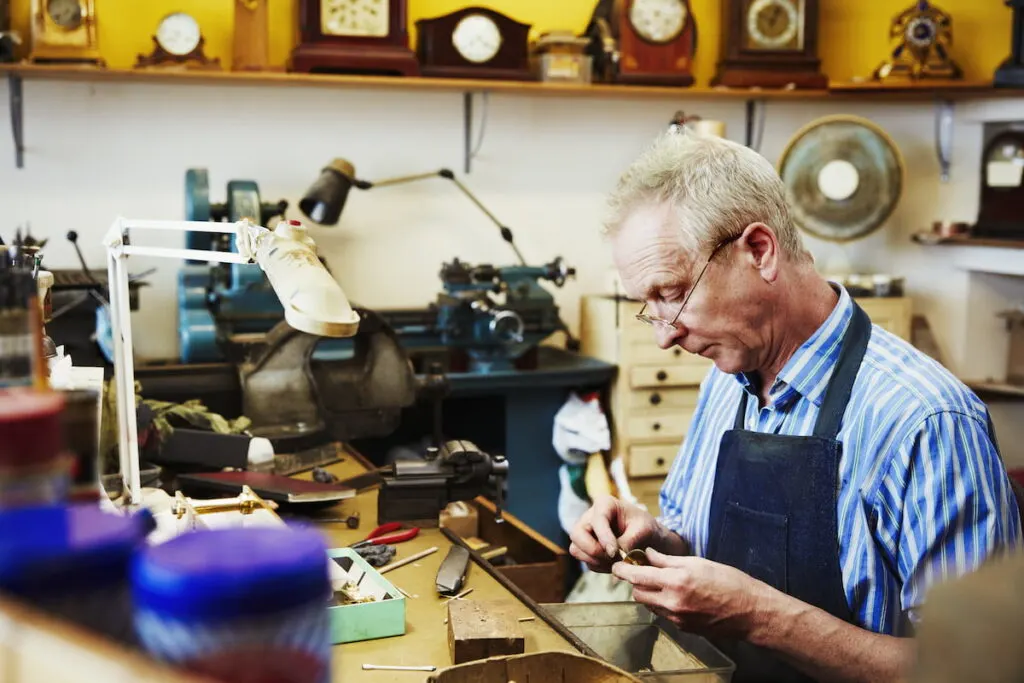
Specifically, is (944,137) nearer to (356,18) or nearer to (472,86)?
(472,86)

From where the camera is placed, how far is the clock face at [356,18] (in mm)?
4016

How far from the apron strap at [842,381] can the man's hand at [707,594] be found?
332 mm

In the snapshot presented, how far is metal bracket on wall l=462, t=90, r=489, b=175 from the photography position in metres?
4.43

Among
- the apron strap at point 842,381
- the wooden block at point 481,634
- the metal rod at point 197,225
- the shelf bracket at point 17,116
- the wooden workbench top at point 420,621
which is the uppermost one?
the shelf bracket at point 17,116

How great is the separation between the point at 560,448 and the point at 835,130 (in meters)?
1.78

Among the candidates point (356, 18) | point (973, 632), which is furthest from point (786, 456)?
point (356, 18)

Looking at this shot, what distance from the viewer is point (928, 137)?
4.89 meters

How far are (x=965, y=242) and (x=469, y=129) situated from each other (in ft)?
7.14

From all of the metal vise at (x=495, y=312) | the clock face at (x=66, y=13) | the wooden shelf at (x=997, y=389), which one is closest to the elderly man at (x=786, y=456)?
the metal vise at (x=495, y=312)

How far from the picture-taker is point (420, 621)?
1849 mm

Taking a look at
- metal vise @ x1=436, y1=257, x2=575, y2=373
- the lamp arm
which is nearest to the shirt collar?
metal vise @ x1=436, y1=257, x2=575, y2=373

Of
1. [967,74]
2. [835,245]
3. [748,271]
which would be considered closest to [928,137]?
[967,74]

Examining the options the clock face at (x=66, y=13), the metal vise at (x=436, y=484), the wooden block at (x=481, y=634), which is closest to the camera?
the wooden block at (x=481, y=634)

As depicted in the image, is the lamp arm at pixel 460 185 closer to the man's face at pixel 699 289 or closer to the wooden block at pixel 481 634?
the man's face at pixel 699 289
